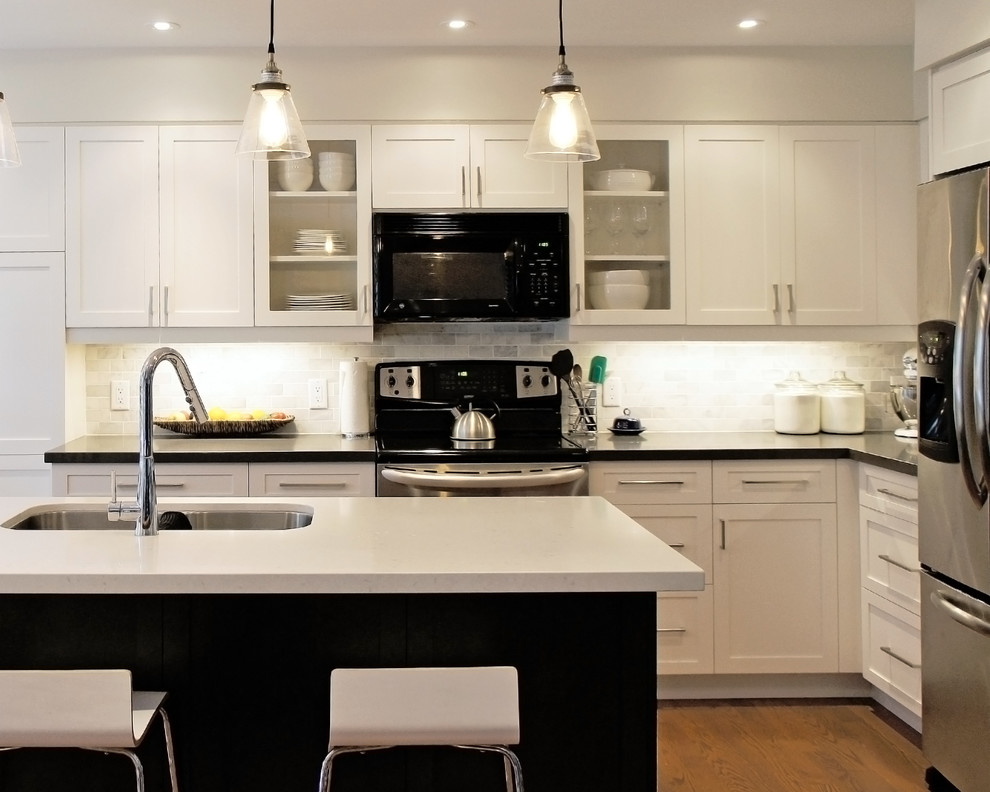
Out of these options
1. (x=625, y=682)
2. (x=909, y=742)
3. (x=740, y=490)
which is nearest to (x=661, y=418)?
(x=740, y=490)

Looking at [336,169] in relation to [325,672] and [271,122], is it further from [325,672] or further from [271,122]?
[325,672]

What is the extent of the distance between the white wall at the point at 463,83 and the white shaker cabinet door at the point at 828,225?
0.37 ft

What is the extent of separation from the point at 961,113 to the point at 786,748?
2.06 metres

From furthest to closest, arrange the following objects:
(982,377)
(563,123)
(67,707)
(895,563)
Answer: (895,563), (982,377), (563,123), (67,707)

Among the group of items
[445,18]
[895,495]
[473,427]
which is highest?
[445,18]

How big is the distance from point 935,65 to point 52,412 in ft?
11.1

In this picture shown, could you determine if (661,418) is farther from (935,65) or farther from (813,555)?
(935,65)

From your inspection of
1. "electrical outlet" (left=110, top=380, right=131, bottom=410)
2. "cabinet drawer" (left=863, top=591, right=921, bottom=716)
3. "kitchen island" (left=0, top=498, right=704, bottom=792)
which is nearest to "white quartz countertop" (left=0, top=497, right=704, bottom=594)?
"kitchen island" (left=0, top=498, right=704, bottom=792)

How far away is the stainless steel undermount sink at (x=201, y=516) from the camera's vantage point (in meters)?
2.49

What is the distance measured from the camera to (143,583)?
1744 mm

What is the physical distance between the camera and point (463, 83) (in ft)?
12.8

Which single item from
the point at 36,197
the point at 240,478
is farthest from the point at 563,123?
the point at 36,197

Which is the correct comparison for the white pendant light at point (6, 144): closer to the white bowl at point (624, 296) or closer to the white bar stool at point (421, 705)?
the white bar stool at point (421, 705)

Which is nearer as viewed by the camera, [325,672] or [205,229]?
[325,672]
